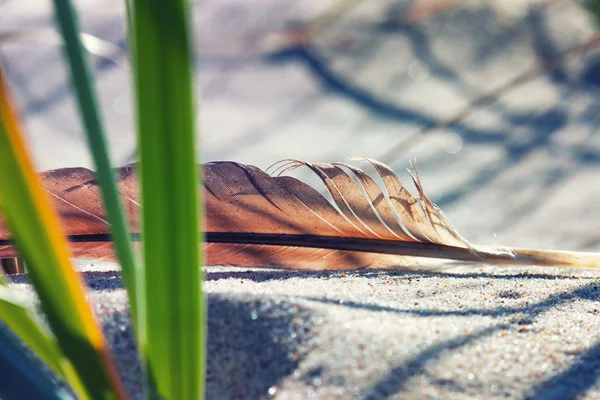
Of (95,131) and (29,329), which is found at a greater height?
(95,131)

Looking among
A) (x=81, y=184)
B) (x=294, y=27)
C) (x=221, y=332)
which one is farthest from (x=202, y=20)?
(x=221, y=332)

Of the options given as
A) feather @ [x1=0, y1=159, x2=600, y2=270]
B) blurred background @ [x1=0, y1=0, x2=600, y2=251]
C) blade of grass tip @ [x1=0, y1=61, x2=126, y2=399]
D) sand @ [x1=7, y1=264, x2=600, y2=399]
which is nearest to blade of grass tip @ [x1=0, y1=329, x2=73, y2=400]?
blade of grass tip @ [x1=0, y1=61, x2=126, y2=399]

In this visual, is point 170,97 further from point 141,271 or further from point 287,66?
point 287,66

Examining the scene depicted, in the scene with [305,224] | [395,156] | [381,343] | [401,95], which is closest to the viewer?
[381,343]

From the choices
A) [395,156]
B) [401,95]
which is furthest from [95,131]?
[401,95]

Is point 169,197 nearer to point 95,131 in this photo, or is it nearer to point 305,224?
point 95,131

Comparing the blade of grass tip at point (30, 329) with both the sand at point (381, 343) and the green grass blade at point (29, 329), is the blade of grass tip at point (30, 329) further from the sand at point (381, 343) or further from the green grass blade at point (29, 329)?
the sand at point (381, 343)
